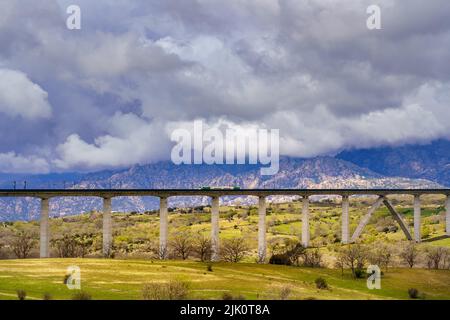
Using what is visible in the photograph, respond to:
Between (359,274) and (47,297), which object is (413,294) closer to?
(359,274)

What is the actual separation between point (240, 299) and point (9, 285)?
26.7 meters

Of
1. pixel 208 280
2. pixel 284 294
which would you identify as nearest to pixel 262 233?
pixel 208 280

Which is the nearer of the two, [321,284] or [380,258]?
[321,284]

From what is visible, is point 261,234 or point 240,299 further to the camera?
point 261,234

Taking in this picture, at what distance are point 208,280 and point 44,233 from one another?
1992 inches

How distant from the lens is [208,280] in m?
81.4

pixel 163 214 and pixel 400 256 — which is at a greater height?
pixel 163 214

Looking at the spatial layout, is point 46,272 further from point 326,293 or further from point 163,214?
point 163,214

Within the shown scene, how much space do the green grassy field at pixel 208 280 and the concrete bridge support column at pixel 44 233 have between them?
22.2m

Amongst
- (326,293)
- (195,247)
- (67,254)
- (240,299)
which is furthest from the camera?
(195,247)

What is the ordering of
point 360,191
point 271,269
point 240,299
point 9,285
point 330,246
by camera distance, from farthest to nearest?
1. point 360,191
2. point 330,246
3. point 271,269
4. point 9,285
5. point 240,299
